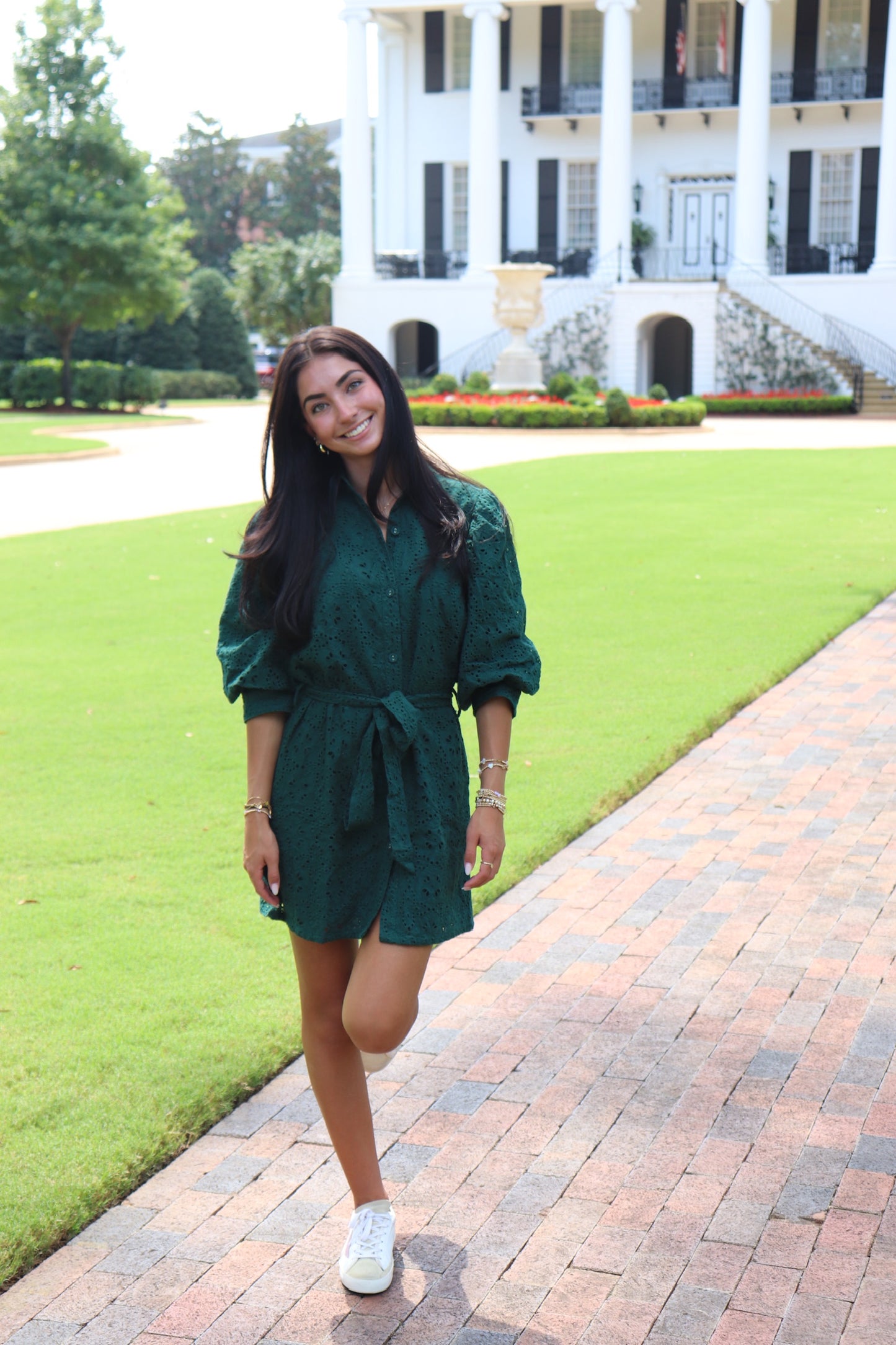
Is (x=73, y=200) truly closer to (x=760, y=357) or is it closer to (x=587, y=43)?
(x=587, y=43)

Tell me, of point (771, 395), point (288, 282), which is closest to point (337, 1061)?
point (771, 395)

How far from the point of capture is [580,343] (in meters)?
39.2

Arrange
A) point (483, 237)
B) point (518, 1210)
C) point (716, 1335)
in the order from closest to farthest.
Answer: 1. point (716, 1335)
2. point (518, 1210)
3. point (483, 237)

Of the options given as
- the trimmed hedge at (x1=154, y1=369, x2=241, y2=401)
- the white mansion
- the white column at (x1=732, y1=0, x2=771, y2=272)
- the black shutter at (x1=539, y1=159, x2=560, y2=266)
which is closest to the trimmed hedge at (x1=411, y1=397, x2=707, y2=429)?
the white mansion

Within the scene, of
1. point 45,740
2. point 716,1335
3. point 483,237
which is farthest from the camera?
point 483,237

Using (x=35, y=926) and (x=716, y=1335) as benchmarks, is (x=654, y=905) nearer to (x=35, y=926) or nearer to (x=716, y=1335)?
(x=35, y=926)

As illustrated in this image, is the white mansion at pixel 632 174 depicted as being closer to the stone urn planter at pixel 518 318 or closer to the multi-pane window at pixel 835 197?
the multi-pane window at pixel 835 197

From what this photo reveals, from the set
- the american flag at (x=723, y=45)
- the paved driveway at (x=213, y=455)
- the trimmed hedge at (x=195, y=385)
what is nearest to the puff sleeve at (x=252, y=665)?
the paved driveway at (x=213, y=455)

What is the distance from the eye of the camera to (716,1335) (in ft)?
9.76

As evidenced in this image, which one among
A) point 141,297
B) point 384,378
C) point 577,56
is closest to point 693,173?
point 577,56

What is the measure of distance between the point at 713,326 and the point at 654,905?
34.5m

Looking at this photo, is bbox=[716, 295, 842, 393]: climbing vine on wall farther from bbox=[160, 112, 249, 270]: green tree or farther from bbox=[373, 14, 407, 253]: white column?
bbox=[160, 112, 249, 270]: green tree

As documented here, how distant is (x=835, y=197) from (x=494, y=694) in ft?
134

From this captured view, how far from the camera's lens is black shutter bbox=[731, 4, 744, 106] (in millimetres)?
41000
